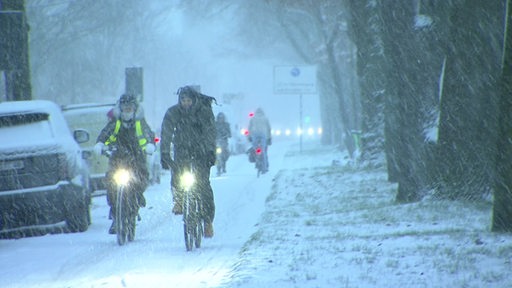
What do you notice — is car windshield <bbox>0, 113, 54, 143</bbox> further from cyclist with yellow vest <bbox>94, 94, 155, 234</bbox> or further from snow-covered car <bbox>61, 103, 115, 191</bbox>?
snow-covered car <bbox>61, 103, 115, 191</bbox>

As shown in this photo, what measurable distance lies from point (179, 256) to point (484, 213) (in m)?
4.23

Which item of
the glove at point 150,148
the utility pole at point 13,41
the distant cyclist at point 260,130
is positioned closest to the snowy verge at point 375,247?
the glove at point 150,148

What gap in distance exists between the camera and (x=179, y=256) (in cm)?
1066

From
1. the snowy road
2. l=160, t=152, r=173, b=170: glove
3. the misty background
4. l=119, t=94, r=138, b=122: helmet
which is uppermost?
the misty background

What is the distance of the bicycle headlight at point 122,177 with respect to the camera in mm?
12148

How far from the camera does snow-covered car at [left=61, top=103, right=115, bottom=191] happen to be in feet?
63.5

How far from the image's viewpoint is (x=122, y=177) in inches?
480

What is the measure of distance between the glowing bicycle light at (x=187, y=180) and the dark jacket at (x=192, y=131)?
216 millimetres

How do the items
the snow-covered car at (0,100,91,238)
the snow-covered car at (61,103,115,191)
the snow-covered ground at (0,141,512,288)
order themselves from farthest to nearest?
the snow-covered car at (61,103,115,191) < the snow-covered car at (0,100,91,238) < the snow-covered ground at (0,141,512,288)

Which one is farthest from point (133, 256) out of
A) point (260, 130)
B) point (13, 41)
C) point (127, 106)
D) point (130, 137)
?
point (260, 130)

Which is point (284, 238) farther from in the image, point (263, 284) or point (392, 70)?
point (392, 70)

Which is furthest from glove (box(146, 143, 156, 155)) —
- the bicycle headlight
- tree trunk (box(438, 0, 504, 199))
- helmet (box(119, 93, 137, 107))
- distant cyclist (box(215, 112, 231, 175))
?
distant cyclist (box(215, 112, 231, 175))

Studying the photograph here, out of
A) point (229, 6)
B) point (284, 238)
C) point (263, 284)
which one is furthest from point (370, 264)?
point (229, 6)

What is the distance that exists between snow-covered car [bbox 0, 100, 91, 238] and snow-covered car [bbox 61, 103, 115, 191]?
5.92 metres
